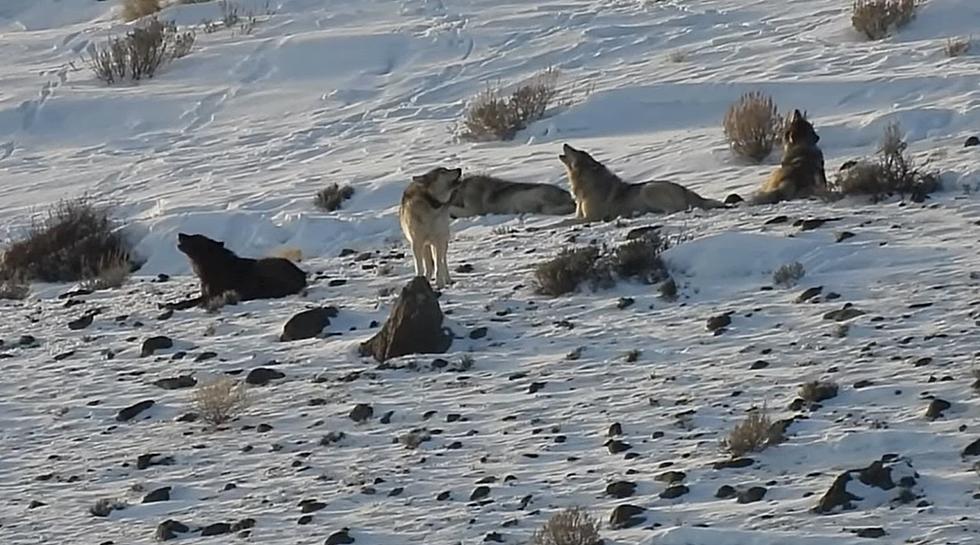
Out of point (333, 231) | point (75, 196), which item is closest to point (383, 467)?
point (333, 231)

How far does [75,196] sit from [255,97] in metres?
4.07

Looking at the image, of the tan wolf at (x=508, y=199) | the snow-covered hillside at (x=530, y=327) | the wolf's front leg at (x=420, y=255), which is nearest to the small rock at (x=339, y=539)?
the snow-covered hillside at (x=530, y=327)

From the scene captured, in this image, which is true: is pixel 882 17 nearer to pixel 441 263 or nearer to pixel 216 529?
pixel 441 263

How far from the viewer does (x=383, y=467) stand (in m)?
9.25

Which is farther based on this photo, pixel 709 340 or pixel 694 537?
pixel 709 340

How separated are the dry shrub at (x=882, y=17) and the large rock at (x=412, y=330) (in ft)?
37.5

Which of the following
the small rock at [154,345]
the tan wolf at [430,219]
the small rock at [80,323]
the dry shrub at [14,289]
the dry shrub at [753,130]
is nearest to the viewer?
the small rock at [154,345]

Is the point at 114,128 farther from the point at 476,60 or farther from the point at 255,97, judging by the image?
the point at 476,60

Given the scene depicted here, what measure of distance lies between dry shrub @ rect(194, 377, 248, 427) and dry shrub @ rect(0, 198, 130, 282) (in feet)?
21.1

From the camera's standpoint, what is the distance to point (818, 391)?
9133 mm

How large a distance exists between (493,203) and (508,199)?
0.14 metres

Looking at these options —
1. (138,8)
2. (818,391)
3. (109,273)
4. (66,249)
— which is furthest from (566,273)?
(138,8)

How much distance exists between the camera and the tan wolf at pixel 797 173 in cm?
1452

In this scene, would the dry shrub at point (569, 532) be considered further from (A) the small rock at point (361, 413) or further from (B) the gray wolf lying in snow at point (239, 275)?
(B) the gray wolf lying in snow at point (239, 275)
